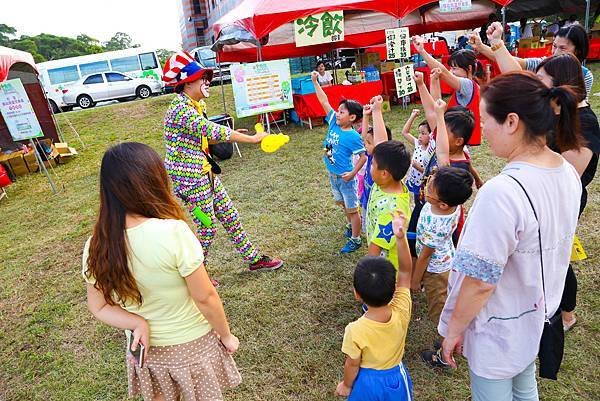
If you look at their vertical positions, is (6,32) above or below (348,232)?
above

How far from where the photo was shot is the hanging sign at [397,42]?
23.7ft

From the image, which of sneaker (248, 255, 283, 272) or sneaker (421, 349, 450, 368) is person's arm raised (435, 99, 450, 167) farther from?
sneaker (248, 255, 283, 272)

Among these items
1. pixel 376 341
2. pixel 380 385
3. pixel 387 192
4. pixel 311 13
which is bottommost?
pixel 380 385

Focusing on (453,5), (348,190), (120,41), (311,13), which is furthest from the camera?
(120,41)

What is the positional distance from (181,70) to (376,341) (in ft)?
6.80

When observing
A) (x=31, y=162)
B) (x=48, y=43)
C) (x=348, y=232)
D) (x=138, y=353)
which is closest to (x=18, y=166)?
(x=31, y=162)

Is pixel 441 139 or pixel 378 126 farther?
pixel 378 126

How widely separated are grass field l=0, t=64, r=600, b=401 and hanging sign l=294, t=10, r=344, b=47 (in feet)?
10.3

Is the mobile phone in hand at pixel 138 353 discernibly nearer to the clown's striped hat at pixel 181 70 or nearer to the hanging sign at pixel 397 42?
the clown's striped hat at pixel 181 70

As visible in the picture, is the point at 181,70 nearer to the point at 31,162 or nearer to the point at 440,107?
the point at 440,107

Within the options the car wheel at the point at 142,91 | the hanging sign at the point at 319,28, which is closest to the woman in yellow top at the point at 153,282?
the hanging sign at the point at 319,28

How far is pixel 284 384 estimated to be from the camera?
7.31 feet

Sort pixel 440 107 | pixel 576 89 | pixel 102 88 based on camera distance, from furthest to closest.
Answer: pixel 102 88, pixel 440 107, pixel 576 89

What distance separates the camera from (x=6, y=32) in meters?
Result: 45.0
